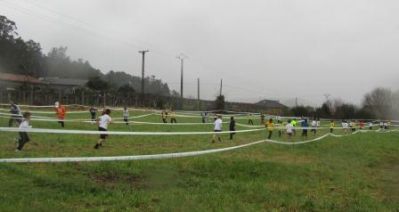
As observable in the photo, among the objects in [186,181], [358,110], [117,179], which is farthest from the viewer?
[358,110]

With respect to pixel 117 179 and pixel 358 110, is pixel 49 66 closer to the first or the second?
pixel 358 110

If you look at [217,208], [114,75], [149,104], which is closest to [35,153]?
[217,208]

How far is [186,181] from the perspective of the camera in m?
13.5

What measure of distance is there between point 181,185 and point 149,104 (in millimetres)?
60000

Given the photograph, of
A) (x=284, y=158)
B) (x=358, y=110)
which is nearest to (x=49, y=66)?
(x=358, y=110)

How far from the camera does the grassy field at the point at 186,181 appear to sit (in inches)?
409

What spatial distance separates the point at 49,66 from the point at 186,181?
111m

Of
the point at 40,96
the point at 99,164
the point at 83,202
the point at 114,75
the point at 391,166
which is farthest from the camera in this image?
the point at 114,75

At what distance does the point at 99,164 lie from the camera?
1415cm

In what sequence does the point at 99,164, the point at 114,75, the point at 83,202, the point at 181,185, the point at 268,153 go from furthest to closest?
1. the point at 114,75
2. the point at 268,153
3. the point at 99,164
4. the point at 181,185
5. the point at 83,202

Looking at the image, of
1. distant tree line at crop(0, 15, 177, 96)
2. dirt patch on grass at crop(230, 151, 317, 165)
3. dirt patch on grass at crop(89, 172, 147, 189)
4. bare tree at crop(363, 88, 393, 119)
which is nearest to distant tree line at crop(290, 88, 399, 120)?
bare tree at crop(363, 88, 393, 119)

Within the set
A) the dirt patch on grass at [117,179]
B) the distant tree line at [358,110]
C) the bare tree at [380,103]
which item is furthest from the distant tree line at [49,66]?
the dirt patch on grass at [117,179]

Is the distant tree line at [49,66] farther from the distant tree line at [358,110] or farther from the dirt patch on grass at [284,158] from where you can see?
the dirt patch on grass at [284,158]

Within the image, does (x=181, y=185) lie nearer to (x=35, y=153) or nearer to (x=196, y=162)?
(x=196, y=162)
